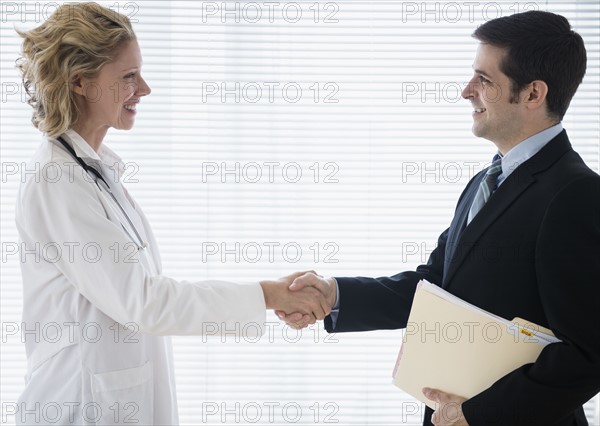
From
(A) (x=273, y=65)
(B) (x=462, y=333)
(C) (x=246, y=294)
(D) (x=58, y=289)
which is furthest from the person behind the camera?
(A) (x=273, y=65)

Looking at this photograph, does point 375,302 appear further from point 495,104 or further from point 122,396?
point 122,396

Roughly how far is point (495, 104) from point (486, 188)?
239mm

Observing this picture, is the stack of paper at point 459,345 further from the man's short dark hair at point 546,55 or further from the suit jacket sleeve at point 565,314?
the man's short dark hair at point 546,55

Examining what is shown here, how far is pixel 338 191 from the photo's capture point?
2.83m

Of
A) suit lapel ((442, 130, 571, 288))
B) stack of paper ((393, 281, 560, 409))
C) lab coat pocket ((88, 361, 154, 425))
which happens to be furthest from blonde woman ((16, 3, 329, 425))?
suit lapel ((442, 130, 571, 288))

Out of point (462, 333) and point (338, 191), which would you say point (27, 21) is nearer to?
point (338, 191)

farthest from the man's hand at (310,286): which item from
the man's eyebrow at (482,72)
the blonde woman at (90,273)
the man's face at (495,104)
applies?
the man's eyebrow at (482,72)

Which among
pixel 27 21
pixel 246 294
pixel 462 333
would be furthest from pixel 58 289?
pixel 27 21

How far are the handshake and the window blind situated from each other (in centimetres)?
60

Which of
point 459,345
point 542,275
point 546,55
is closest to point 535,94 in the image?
point 546,55

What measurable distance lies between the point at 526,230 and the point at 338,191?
4.23ft

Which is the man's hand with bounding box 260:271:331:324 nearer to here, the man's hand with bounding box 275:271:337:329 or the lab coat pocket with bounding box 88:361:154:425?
→ the man's hand with bounding box 275:271:337:329

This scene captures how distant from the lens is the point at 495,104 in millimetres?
1803

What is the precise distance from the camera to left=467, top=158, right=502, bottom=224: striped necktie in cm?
179
